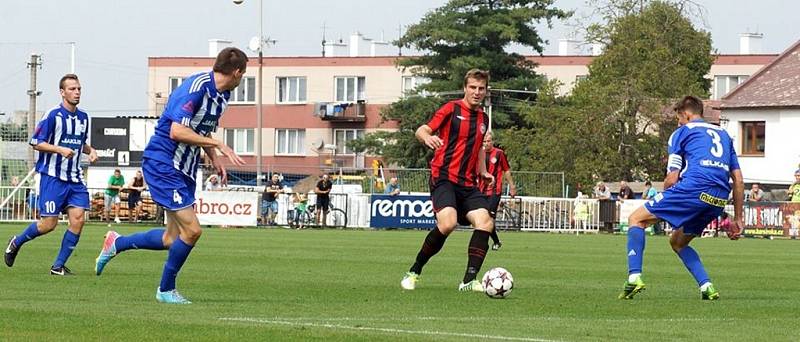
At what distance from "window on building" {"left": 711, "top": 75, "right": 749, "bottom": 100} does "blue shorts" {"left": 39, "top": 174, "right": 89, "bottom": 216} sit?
7159 centimetres

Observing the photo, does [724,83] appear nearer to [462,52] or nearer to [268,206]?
[462,52]

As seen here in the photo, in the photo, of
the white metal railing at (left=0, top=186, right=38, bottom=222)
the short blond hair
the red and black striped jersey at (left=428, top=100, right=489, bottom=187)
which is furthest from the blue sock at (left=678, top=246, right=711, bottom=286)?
the white metal railing at (left=0, top=186, right=38, bottom=222)

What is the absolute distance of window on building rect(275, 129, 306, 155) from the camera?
92312 mm

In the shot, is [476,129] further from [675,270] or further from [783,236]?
[783,236]

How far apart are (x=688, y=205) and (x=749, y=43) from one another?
75.9 m

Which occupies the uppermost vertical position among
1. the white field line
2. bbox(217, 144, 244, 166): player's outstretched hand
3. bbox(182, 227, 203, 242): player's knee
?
bbox(217, 144, 244, 166): player's outstretched hand

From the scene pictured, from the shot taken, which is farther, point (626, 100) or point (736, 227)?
point (626, 100)

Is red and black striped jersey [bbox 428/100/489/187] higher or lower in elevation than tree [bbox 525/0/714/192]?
lower

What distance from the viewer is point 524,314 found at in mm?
11406

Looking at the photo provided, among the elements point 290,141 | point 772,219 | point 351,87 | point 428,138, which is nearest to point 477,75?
point 428,138

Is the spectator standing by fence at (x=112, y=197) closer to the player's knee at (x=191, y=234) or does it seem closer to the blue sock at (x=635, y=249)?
the blue sock at (x=635, y=249)

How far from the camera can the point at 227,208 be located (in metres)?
42.7

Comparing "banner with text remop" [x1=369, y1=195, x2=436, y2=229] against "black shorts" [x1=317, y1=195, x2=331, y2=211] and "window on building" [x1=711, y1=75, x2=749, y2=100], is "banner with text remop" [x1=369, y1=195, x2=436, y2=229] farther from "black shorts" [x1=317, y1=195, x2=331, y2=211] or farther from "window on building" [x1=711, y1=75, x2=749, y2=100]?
"window on building" [x1=711, y1=75, x2=749, y2=100]

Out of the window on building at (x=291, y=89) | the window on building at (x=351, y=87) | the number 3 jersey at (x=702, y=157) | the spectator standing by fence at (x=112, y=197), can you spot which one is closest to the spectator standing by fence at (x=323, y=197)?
the spectator standing by fence at (x=112, y=197)
